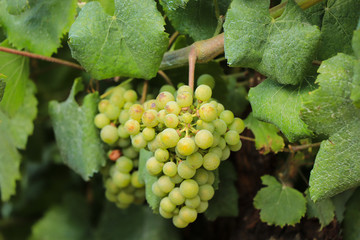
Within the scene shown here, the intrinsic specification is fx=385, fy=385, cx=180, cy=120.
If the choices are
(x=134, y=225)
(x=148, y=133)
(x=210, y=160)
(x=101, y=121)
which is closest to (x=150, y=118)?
(x=148, y=133)

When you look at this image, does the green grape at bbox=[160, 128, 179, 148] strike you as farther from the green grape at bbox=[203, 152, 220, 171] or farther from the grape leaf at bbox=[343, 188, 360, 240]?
the grape leaf at bbox=[343, 188, 360, 240]

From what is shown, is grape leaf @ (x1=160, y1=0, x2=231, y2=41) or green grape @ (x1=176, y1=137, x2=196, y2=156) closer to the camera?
green grape @ (x1=176, y1=137, x2=196, y2=156)

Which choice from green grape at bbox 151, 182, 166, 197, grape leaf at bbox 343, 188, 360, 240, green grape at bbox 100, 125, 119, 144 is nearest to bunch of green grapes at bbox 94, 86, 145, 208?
green grape at bbox 100, 125, 119, 144

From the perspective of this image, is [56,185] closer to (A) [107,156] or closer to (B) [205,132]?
(A) [107,156]

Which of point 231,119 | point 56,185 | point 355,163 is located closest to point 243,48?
point 231,119

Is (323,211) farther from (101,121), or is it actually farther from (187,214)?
(101,121)

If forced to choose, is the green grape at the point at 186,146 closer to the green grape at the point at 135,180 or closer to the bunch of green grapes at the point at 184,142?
the bunch of green grapes at the point at 184,142

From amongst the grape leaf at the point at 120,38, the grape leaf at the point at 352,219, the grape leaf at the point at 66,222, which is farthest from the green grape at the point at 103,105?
the grape leaf at the point at 66,222
